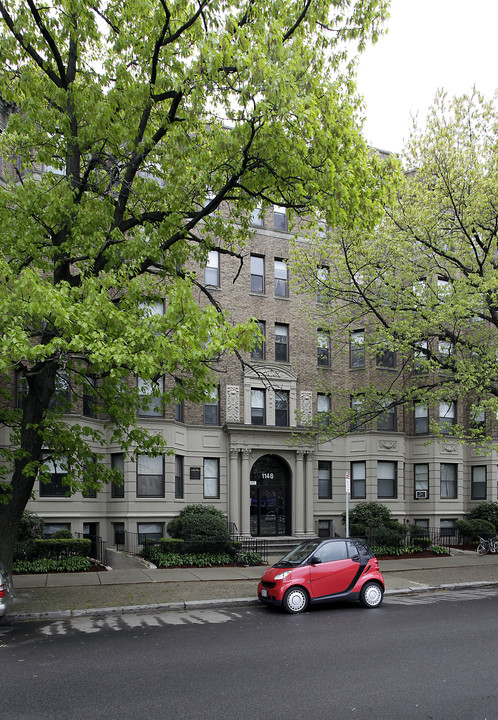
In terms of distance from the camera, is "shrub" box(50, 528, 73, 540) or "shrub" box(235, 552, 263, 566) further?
"shrub" box(50, 528, 73, 540)

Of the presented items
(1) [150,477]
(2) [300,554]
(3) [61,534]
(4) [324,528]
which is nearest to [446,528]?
(4) [324,528]

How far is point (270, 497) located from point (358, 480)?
162 inches

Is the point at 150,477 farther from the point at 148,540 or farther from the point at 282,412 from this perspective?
the point at 282,412

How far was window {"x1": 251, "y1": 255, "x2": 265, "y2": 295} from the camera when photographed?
2612 centimetres

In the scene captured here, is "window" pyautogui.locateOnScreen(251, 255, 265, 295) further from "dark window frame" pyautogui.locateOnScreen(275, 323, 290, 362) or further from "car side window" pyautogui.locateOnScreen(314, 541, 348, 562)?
"car side window" pyautogui.locateOnScreen(314, 541, 348, 562)

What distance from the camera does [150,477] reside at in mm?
22984

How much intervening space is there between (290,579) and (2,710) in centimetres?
717

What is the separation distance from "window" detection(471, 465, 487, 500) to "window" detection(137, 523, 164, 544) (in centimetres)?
1493

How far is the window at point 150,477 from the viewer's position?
22.8 m

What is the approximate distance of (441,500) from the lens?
27469mm

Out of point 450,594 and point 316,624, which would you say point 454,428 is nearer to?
point 450,594

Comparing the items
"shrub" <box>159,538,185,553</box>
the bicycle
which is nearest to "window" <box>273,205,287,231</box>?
"shrub" <box>159,538,185,553</box>

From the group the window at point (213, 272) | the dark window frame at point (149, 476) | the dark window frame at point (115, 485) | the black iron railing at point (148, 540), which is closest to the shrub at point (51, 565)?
the black iron railing at point (148, 540)

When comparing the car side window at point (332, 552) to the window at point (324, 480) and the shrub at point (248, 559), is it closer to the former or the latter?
the shrub at point (248, 559)
